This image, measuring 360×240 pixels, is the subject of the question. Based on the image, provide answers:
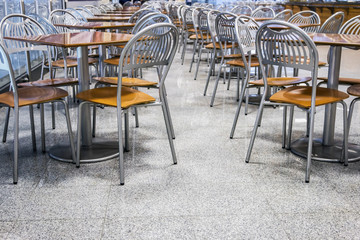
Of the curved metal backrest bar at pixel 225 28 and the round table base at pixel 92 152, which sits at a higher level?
the curved metal backrest bar at pixel 225 28

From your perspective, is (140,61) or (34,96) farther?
(34,96)

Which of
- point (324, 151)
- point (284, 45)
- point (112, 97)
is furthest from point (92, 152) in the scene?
point (324, 151)

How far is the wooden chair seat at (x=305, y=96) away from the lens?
100 inches

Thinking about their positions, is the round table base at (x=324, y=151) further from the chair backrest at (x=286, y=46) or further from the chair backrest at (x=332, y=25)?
the chair backrest at (x=332, y=25)

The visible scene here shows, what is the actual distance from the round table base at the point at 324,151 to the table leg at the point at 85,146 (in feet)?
4.05

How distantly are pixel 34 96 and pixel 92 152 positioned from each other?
1.81ft

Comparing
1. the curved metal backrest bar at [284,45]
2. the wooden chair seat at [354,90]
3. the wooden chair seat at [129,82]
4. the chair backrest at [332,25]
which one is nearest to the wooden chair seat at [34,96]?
the wooden chair seat at [129,82]

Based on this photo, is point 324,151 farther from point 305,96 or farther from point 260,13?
point 260,13

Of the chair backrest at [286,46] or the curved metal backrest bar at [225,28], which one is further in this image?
the curved metal backrest bar at [225,28]

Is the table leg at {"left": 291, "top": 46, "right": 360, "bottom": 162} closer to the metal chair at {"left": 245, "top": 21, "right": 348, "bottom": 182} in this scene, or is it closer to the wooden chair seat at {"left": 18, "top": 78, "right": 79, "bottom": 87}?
the metal chair at {"left": 245, "top": 21, "right": 348, "bottom": 182}

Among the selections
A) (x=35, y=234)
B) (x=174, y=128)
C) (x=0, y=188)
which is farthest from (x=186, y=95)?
(x=35, y=234)

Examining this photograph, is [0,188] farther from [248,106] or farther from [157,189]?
[248,106]

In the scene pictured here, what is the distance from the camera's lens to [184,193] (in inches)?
92.9

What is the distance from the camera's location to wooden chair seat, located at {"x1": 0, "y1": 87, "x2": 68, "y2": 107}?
249cm
